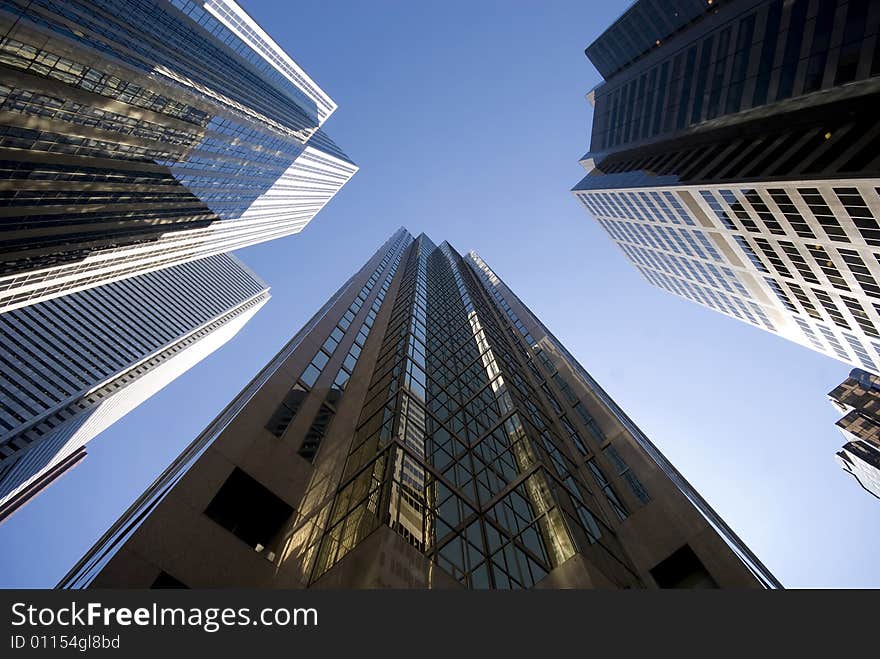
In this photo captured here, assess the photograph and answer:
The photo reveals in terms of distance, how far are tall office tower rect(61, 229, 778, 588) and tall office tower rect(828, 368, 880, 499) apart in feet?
290

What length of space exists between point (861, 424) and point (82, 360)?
618ft

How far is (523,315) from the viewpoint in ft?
246

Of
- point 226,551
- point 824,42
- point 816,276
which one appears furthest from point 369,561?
point 816,276

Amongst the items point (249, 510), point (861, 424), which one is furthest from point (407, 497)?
point (861, 424)

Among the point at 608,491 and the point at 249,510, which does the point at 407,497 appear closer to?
the point at 249,510

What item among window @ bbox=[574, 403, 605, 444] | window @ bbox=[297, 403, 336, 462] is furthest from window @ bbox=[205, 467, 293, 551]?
window @ bbox=[574, 403, 605, 444]

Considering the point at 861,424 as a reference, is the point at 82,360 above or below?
below

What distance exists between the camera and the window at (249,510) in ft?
61.2

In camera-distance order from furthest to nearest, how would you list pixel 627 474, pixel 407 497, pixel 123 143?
pixel 123 143 → pixel 627 474 → pixel 407 497

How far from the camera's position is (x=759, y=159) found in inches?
1970

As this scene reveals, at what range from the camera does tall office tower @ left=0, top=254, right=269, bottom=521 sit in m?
104

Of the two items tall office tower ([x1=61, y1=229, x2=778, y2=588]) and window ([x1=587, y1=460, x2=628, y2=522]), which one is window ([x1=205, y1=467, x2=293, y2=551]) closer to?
tall office tower ([x1=61, y1=229, x2=778, y2=588])

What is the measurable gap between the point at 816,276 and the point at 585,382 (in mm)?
33334

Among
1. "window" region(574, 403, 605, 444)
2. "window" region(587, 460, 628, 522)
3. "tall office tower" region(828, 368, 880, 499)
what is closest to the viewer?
"window" region(587, 460, 628, 522)
